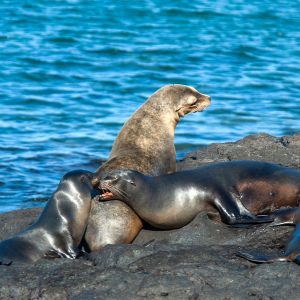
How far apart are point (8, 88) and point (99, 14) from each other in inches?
386

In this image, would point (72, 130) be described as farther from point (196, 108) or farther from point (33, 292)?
point (33, 292)

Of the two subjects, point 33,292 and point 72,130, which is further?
point 72,130

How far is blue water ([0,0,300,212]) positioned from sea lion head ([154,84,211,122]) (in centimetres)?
191

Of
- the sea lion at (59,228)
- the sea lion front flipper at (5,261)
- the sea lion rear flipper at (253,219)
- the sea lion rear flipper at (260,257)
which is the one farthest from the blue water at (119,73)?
the sea lion rear flipper at (260,257)

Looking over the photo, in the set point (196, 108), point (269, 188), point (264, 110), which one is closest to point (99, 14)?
point (264, 110)

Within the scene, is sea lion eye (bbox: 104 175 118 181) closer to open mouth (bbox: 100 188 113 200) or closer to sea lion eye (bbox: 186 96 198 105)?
open mouth (bbox: 100 188 113 200)

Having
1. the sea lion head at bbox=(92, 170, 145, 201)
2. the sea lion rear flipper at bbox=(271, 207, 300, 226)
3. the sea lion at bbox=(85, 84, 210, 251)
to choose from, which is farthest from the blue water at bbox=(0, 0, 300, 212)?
the sea lion rear flipper at bbox=(271, 207, 300, 226)

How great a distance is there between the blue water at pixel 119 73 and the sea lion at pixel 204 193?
110 inches

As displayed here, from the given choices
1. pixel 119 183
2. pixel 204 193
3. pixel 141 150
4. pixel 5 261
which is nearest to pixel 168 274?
pixel 5 261

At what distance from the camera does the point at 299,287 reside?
231 inches

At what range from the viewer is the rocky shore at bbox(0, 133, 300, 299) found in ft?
19.3

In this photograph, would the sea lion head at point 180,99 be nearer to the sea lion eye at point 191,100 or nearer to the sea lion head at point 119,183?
the sea lion eye at point 191,100

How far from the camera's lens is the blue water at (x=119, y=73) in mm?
13453

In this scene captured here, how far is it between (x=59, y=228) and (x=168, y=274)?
5.74ft
